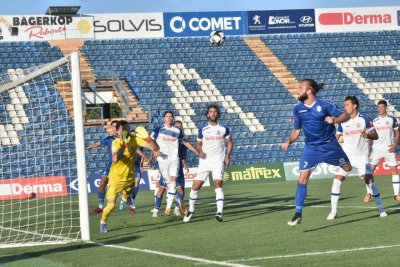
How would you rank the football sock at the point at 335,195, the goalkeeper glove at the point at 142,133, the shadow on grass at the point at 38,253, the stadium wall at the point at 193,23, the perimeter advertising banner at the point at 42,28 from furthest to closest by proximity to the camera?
the stadium wall at the point at 193,23, the perimeter advertising banner at the point at 42,28, the football sock at the point at 335,195, the goalkeeper glove at the point at 142,133, the shadow on grass at the point at 38,253

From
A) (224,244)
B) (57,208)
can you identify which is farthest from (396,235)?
(57,208)

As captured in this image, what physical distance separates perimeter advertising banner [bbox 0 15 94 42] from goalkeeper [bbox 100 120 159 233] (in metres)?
28.8

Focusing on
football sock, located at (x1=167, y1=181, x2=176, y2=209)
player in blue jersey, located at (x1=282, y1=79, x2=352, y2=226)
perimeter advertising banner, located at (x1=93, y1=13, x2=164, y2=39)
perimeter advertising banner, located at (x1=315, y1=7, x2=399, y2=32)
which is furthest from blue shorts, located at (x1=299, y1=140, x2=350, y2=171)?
perimeter advertising banner, located at (x1=315, y1=7, x2=399, y2=32)

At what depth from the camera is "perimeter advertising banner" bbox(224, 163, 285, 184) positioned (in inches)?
1353

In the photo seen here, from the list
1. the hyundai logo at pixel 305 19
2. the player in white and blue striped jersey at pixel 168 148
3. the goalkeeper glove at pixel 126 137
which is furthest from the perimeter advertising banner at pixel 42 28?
the goalkeeper glove at pixel 126 137

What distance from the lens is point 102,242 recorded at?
12.5m

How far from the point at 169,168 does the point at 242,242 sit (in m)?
6.17

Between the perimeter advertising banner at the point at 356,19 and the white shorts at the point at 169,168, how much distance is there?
3156 centimetres

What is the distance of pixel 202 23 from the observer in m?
45.6

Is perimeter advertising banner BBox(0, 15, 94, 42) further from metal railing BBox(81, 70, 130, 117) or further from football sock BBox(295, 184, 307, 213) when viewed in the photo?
football sock BBox(295, 184, 307, 213)

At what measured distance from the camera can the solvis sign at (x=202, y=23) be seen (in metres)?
44.9

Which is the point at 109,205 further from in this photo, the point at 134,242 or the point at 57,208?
the point at 57,208

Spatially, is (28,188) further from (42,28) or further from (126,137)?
(126,137)

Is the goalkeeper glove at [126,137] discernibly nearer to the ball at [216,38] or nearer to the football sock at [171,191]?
the football sock at [171,191]
